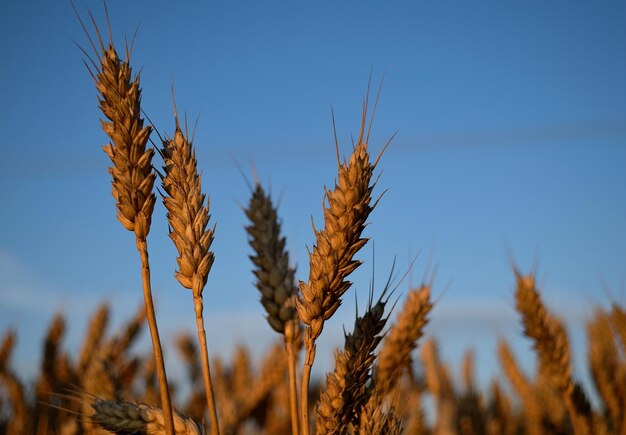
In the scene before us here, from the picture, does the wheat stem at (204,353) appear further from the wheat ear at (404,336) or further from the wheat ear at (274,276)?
the wheat ear at (404,336)

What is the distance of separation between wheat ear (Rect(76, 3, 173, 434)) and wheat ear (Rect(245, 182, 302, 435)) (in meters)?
0.50

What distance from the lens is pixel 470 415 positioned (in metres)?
5.00

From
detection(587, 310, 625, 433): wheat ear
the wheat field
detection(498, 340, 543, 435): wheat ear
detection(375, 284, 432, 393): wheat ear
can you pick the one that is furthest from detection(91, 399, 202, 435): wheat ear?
detection(498, 340, 543, 435): wheat ear

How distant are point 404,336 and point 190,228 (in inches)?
52.0

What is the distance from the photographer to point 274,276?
210 centimetres

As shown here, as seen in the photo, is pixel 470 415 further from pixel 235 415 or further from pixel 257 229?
pixel 257 229

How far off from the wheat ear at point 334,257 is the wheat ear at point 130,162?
1.24 feet

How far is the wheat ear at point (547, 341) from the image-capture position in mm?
3576

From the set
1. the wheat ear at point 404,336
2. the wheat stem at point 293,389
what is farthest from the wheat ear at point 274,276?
the wheat ear at point 404,336

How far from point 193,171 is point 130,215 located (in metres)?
0.20

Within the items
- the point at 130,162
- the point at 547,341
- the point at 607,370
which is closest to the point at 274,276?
the point at 130,162

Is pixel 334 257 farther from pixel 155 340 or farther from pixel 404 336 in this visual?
pixel 404 336

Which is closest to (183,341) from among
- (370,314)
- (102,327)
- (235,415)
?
(102,327)

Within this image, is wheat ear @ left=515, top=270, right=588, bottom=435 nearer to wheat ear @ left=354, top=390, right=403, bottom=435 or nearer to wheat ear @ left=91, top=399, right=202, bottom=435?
wheat ear @ left=354, top=390, right=403, bottom=435
